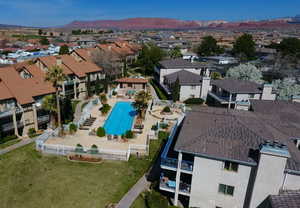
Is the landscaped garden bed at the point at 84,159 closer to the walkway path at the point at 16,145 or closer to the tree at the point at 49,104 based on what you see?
the walkway path at the point at 16,145

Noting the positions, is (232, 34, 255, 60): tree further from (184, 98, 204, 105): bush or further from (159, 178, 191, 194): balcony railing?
(159, 178, 191, 194): balcony railing

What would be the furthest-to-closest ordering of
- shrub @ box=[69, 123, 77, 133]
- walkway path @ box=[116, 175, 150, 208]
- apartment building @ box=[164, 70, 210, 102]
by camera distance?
apartment building @ box=[164, 70, 210, 102], shrub @ box=[69, 123, 77, 133], walkway path @ box=[116, 175, 150, 208]

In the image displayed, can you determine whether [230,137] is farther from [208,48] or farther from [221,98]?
[208,48]

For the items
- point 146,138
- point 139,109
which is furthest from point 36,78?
point 146,138

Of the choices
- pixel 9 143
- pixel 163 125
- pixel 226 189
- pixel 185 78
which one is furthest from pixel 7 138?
pixel 185 78

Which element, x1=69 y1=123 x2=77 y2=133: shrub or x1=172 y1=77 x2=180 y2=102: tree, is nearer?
x1=69 y1=123 x2=77 y2=133: shrub

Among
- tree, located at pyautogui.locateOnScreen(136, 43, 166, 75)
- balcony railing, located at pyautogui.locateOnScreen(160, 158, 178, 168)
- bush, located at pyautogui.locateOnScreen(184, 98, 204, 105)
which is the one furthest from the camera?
tree, located at pyautogui.locateOnScreen(136, 43, 166, 75)

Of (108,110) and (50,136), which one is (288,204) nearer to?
(50,136)

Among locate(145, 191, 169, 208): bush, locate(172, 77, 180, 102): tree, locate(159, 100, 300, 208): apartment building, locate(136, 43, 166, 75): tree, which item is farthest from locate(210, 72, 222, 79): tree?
locate(145, 191, 169, 208): bush
